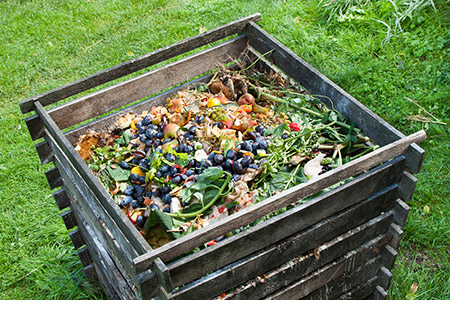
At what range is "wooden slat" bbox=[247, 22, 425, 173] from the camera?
7.55 feet

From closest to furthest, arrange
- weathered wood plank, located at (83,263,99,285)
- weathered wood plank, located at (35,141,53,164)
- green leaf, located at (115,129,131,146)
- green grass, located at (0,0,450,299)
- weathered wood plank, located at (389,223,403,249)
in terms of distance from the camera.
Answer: weathered wood plank, located at (389,223,403,249), weathered wood plank, located at (35,141,53,164), green leaf, located at (115,129,131,146), weathered wood plank, located at (83,263,99,285), green grass, located at (0,0,450,299)

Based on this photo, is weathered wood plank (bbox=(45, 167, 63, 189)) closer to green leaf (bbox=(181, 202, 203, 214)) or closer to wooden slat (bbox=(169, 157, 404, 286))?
green leaf (bbox=(181, 202, 203, 214))

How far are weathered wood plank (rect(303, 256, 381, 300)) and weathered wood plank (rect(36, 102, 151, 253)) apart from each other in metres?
1.03

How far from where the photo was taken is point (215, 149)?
2598 millimetres

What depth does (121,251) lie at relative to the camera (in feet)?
7.13

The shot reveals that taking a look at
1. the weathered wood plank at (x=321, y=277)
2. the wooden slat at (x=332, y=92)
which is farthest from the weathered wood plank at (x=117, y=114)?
the weathered wood plank at (x=321, y=277)

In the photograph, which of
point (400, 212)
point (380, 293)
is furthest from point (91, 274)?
point (400, 212)

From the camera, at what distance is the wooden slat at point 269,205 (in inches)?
71.2

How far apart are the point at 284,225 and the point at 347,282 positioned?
30.6 inches

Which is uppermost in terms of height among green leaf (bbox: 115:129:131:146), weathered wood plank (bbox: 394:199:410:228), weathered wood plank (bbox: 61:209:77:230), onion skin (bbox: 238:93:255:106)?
green leaf (bbox: 115:129:131:146)

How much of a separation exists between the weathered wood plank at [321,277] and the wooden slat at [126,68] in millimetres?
1538

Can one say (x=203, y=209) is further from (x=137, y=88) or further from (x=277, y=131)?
(x=137, y=88)

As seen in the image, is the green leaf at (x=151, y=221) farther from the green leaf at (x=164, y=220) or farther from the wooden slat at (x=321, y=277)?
the wooden slat at (x=321, y=277)

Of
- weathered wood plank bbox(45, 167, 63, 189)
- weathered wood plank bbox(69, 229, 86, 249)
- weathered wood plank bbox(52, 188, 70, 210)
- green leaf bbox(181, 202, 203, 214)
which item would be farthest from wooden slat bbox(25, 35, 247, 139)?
green leaf bbox(181, 202, 203, 214)
